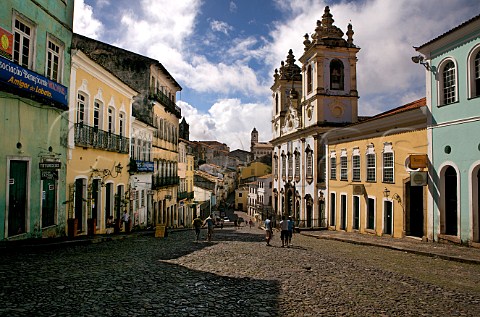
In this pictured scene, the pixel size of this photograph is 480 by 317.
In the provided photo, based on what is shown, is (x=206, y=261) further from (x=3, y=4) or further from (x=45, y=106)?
(x=3, y=4)

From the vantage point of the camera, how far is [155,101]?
25750 mm

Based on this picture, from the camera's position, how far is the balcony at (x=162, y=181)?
2506cm

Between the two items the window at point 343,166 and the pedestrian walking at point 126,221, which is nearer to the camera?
the pedestrian walking at point 126,221

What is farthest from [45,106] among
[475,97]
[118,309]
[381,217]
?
[381,217]

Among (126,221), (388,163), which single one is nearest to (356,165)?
(388,163)

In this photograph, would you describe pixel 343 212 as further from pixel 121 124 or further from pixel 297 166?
pixel 121 124

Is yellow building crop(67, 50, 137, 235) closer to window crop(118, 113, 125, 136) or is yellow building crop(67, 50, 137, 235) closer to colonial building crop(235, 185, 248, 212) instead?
window crop(118, 113, 125, 136)

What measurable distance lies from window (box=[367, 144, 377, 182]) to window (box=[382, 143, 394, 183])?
97 centimetres

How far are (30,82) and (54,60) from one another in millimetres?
2410

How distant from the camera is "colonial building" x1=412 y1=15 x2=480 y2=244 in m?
13.2

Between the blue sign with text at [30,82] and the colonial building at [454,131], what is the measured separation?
1366 centimetres

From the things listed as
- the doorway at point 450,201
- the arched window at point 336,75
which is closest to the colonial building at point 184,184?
the arched window at point 336,75

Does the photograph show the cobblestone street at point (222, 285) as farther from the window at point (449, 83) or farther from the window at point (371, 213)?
the window at point (371, 213)

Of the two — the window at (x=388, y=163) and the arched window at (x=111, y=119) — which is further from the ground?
the arched window at (x=111, y=119)
